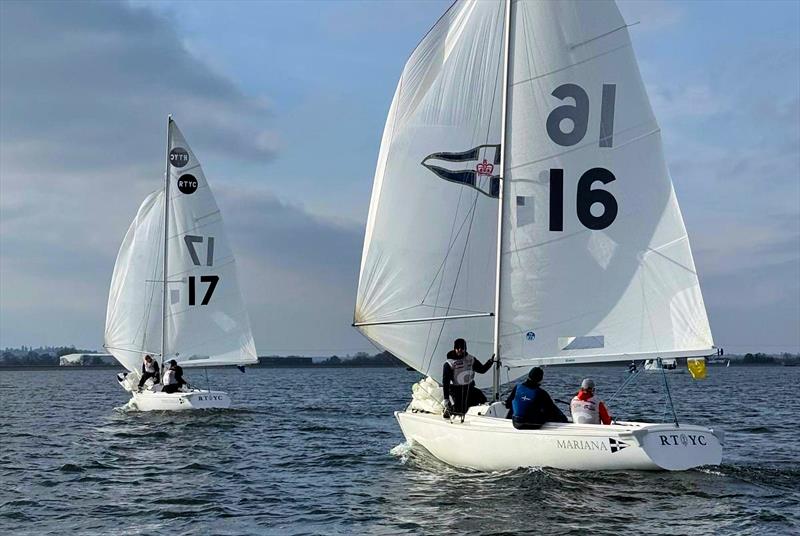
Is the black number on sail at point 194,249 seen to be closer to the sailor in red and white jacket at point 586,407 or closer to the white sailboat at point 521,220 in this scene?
the white sailboat at point 521,220

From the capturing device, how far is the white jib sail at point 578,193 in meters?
17.4

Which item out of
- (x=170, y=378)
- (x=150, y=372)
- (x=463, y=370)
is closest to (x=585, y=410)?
(x=463, y=370)

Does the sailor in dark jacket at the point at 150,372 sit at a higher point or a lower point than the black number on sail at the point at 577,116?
lower

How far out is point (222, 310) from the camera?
37.8 meters

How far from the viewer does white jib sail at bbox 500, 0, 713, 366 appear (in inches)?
687

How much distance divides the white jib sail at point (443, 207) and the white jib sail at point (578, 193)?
3.71 feet

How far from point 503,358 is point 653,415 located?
1886 cm

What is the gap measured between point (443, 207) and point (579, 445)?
6005mm

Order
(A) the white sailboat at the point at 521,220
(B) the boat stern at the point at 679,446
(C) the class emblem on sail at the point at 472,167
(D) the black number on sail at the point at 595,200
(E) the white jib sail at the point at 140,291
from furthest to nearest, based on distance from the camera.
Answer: (E) the white jib sail at the point at 140,291
(C) the class emblem on sail at the point at 472,167
(D) the black number on sail at the point at 595,200
(A) the white sailboat at the point at 521,220
(B) the boat stern at the point at 679,446

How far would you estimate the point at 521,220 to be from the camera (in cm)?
1778

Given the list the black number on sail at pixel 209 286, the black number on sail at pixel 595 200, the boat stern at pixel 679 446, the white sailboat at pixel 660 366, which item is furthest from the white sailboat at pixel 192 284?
the boat stern at pixel 679 446

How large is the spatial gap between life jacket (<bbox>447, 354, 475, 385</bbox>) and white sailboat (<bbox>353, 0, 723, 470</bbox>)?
22.0 inches

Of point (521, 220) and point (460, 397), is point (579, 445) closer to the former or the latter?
point (460, 397)

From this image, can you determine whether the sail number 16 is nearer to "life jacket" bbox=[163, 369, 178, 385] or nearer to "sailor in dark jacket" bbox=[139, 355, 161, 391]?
"life jacket" bbox=[163, 369, 178, 385]
